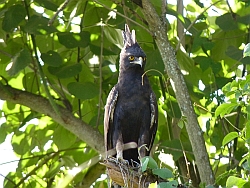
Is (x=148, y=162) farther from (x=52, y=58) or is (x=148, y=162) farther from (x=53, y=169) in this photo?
(x=53, y=169)

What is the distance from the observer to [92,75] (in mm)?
7000

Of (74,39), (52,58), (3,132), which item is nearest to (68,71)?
(52,58)

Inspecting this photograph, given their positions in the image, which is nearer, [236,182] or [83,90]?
[236,182]

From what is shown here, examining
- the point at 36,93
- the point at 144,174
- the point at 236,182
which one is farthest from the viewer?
the point at 36,93

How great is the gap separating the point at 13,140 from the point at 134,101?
207cm

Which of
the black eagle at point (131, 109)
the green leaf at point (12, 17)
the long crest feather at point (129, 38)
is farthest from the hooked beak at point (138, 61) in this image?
the green leaf at point (12, 17)

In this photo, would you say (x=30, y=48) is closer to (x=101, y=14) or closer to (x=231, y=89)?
(x=101, y=14)

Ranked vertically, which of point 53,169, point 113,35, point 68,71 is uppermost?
point 113,35

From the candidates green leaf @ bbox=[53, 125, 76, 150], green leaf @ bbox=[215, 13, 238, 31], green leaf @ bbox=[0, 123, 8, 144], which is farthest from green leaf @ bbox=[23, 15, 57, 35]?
green leaf @ bbox=[0, 123, 8, 144]

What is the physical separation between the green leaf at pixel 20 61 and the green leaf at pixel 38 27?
0.25 m

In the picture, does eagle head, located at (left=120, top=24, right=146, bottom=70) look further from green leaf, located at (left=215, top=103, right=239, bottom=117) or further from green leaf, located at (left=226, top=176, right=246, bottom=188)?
green leaf, located at (left=226, top=176, right=246, bottom=188)

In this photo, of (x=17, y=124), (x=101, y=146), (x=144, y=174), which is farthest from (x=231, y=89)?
(x=17, y=124)

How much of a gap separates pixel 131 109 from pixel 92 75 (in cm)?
99

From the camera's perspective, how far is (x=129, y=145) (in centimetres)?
616
